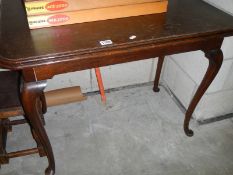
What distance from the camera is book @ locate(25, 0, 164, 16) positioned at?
2.80 ft

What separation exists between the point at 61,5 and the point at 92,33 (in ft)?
0.50

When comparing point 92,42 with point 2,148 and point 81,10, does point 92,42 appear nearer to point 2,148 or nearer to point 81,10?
point 81,10

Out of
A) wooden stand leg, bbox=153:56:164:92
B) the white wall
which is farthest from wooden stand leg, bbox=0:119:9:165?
the white wall

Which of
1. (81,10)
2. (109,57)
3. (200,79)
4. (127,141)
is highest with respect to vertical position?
(81,10)

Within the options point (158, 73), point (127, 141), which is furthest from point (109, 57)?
point (158, 73)

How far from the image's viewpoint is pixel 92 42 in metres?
0.85

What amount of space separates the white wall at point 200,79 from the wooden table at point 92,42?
33 centimetres


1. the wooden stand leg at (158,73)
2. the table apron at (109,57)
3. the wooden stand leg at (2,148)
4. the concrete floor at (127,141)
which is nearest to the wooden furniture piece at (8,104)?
the wooden stand leg at (2,148)

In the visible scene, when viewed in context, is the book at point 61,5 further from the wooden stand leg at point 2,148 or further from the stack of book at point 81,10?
the wooden stand leg at point 2,148

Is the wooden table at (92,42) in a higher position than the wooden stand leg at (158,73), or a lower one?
higher

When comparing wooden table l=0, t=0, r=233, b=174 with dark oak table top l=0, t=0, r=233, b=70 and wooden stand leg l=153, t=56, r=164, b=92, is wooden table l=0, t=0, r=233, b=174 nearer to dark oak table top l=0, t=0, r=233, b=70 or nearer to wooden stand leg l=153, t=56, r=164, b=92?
dark oak table top l=0, t=0, r=233, b=70

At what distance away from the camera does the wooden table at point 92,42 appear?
803 mm

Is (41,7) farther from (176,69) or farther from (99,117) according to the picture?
(176,69)

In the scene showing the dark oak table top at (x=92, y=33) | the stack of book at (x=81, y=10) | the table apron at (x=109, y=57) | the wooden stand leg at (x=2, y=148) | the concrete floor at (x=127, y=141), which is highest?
the stack of book at (x=81, y=10)
